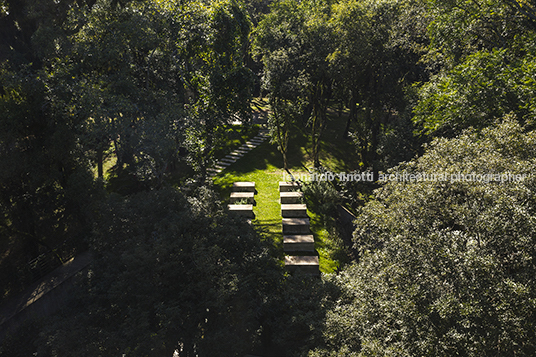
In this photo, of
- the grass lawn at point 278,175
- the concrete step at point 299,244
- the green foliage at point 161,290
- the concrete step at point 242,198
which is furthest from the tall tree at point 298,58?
the green foliage at point 161,290

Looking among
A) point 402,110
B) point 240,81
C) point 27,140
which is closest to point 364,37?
point 402,110

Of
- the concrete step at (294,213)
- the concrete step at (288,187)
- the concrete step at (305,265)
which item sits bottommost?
the concrete step at (305,265)

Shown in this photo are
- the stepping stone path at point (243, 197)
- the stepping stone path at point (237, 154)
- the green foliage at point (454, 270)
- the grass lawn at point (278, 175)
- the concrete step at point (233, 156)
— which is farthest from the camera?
the concrete step at point (233, 156)

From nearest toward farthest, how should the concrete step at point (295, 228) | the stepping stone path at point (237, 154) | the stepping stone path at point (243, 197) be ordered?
the concrete step at point (295, 228) → the stepping stone path at point (243, 197) → the stepping stone path at point (237, 154)

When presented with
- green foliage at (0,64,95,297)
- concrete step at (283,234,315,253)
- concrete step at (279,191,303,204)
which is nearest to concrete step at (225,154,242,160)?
concrete step at (279,191,303,204)

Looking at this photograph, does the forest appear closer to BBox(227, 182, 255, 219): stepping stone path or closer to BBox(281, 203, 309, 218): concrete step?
BBox(281, 203, 309, 218): concrete step

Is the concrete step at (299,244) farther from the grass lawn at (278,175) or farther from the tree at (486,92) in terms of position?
the tree at (486,92)

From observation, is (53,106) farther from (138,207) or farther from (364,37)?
(364,37)
